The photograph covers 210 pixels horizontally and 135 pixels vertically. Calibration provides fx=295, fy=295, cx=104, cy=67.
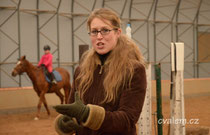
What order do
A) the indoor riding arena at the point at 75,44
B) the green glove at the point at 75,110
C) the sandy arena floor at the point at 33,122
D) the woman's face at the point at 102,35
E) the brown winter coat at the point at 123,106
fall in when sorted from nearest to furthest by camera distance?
1. the green glove at the point at 75,110
2. the brown winter coat at the point at 123,106
3. the woman's face at the point at 102,35
4. the sandy arena floor at the point at 33,122
5. the indoor riding arena at the point at 75,44

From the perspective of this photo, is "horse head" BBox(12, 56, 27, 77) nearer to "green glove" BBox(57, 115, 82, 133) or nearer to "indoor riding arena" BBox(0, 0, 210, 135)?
"indoor riding arena" BBox(0, 0, 210, 135)

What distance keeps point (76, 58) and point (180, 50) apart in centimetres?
970

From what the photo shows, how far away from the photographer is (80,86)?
1.69 meters

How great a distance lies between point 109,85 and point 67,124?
291mm

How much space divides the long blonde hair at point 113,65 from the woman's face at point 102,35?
3 centimetres

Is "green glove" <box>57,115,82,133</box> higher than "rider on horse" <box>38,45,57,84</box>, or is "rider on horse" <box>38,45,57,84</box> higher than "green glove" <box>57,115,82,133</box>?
"rider on horse" <box>38,45,57,84</box>

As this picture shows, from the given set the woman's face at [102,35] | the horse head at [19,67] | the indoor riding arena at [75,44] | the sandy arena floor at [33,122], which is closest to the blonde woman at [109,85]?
the woman's face at [102,35]

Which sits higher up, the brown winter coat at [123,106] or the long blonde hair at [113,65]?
the long blonde hair at [113,65]

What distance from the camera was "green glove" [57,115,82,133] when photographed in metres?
1.47

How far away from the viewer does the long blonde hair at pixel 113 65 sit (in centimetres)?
154

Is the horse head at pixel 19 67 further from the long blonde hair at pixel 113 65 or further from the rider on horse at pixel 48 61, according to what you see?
the long blonde hair at pixel 113 65

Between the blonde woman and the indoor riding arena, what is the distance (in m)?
3.54

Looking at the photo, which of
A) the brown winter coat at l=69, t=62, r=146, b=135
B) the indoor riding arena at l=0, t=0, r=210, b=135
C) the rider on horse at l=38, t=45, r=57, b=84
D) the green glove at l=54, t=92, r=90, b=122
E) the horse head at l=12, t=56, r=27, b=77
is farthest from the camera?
the rider on horse at l=38, t=45, r=57, b=84

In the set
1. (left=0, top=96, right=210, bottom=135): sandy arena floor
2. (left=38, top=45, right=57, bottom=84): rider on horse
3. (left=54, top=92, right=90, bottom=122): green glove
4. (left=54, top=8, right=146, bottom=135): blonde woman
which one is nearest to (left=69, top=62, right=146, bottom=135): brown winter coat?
(left=54, top=8, right=146, bottom=135): blonde woman
